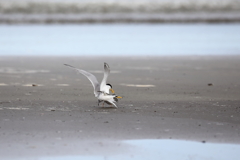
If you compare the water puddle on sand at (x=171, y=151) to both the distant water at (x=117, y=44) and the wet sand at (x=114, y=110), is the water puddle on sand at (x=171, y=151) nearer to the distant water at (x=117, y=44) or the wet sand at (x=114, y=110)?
the wet sand at (x=114, y=110)

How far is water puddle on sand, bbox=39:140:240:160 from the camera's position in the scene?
5.93m

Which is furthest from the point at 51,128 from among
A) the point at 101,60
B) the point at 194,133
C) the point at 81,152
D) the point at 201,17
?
the point at 201,17

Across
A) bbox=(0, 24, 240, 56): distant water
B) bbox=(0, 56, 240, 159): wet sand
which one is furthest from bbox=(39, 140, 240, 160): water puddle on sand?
bbox=(0, 24, 240, 56): distant water

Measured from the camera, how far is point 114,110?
8930mm

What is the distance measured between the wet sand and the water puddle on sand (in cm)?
16

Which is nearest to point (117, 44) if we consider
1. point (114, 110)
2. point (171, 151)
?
point (114, 110)

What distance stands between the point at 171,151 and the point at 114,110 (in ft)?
9.28

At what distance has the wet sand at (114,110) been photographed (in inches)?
264

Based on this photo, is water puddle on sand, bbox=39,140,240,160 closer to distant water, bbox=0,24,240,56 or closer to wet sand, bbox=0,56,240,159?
wet sand, bbox=0,56,240,159

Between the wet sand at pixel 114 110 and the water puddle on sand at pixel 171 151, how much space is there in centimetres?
16

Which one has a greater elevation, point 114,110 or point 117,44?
point 117,44

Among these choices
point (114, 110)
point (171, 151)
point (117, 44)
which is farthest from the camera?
point (117, 44)

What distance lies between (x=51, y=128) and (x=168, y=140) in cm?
168

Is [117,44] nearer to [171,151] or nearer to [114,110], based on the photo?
[114,110]
